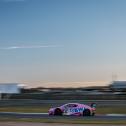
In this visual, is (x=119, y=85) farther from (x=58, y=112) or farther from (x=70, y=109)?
(x=70, y=109)

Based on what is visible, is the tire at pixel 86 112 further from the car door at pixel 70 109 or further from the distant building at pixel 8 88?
the distant building at pixel 8 88

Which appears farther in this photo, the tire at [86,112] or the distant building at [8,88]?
the distant building at [8,88]

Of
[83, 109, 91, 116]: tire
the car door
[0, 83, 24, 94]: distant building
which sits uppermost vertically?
[0, 83, 24, 94]: distant building

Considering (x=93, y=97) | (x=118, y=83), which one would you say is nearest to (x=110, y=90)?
(x=118, y=83)

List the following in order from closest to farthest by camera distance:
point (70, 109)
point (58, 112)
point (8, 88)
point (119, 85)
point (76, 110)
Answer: point (76, 110)
point (70, 109)
point (58, 112)
point (8, 88)
point (119, 85)

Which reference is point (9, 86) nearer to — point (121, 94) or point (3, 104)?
point (3, 104)

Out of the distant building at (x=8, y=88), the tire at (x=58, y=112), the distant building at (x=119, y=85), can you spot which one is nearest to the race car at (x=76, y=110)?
the tire at (x=58, y=112)

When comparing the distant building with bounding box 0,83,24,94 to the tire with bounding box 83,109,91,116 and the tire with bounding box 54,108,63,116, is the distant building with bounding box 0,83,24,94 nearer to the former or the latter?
the tire with bounding box 54,108,63,116

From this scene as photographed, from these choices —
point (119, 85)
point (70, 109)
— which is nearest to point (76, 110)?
point (70, 109)

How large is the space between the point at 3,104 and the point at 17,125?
36.2m

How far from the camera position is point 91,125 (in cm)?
2566

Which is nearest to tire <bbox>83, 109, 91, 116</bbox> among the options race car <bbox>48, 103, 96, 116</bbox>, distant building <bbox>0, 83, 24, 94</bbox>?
race car <bbox>48, 103, 96, 116</bbox>

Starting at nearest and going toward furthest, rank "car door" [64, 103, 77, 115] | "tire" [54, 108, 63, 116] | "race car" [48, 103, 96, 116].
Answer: "race car" [48, 103, 96, 116]
"car door" [64, 103, 77, 115]
"tire" [54, 108, 63, 116]

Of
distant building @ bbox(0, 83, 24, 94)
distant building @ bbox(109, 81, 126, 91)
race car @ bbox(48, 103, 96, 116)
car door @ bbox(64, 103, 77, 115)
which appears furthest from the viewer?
distant building @ bbox(109, 81, 126, 91)
